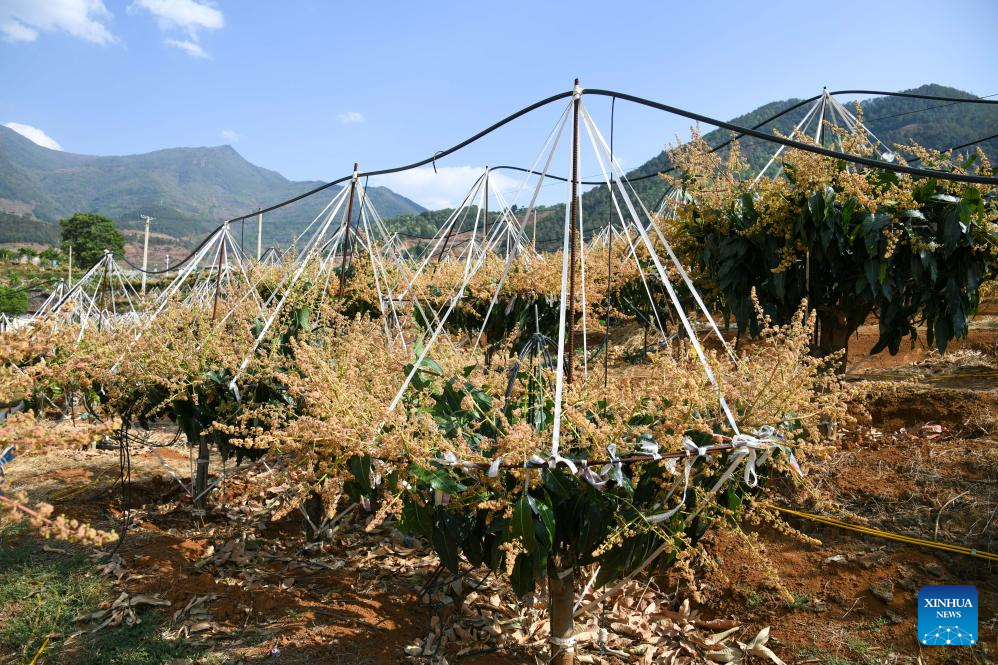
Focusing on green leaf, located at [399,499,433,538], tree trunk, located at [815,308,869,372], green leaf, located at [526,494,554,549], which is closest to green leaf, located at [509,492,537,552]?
green leaf, located at [526,494,554,549]

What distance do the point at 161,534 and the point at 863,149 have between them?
495 centimetres

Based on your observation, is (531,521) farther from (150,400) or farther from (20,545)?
(20,545)

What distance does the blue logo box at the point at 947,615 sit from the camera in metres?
2.40

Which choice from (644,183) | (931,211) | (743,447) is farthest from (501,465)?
(644,183)

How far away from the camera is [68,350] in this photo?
4.47 metres

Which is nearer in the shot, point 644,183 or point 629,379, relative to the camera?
point 629,379

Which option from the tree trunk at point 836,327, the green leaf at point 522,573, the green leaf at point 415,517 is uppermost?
the tree trunk at point 836,327

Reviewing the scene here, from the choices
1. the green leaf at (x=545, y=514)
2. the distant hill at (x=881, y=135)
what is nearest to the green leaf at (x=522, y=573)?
the green leaf at (x=545, y=514)

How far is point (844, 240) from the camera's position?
3197 millimetres

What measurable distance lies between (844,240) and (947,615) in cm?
179

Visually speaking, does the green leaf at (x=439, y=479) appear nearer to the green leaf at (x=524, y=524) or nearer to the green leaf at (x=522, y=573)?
the green leaf at (x=524, y=524)

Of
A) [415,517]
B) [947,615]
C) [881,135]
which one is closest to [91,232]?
[881,135]

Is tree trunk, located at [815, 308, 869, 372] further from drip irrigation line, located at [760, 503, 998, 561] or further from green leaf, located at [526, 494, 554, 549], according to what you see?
green leaf, located at [526, 494, 554, 549]

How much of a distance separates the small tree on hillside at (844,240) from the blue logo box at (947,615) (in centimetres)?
139
